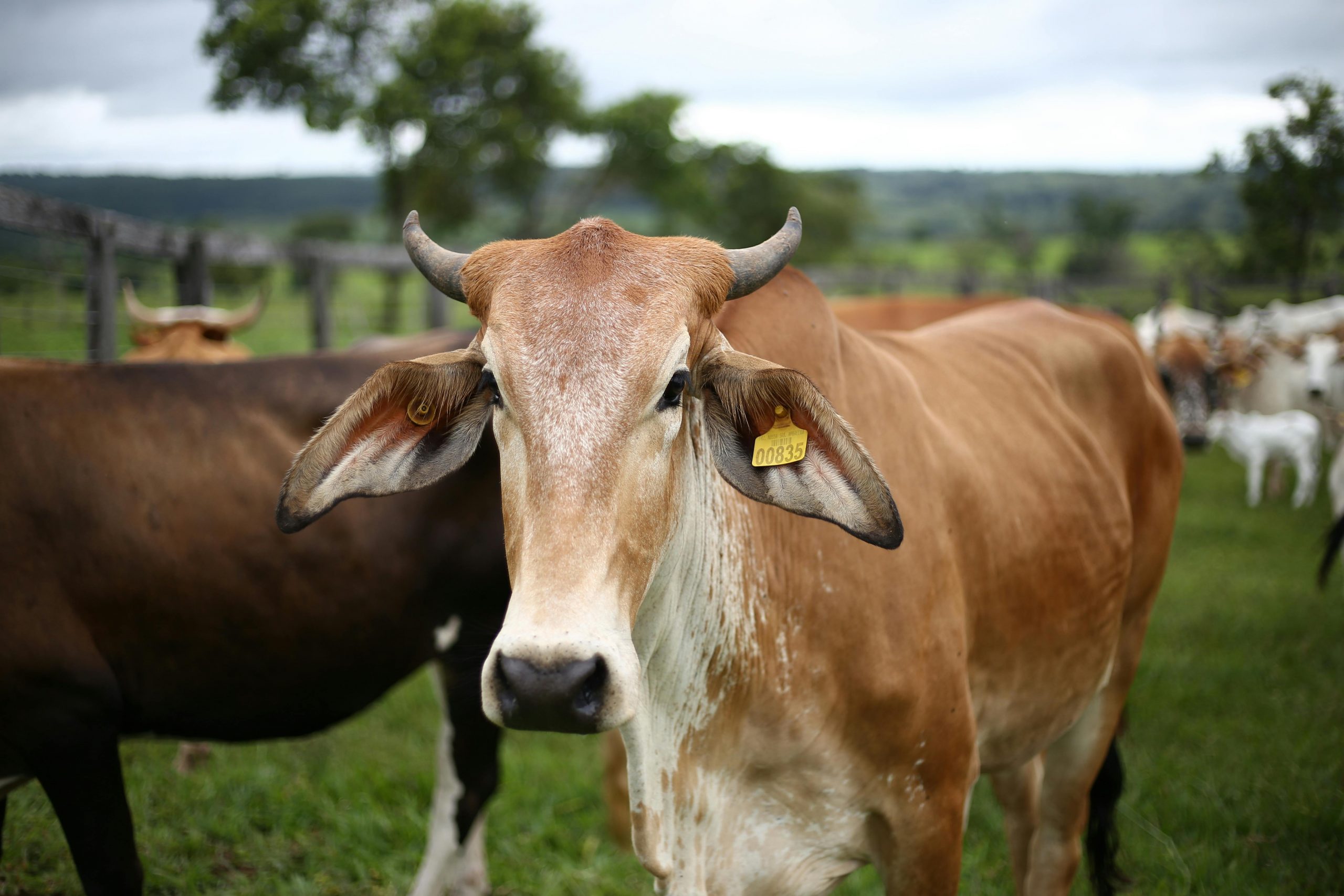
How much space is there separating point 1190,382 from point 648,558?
10214 mm

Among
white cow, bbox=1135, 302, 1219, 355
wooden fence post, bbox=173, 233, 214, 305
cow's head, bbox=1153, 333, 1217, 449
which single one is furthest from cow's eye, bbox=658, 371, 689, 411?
white cow, bbox=1135, 302, 1219, 355

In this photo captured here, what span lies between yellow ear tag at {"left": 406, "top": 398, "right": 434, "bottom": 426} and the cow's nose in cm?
77

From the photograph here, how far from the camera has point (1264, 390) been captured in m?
10.6

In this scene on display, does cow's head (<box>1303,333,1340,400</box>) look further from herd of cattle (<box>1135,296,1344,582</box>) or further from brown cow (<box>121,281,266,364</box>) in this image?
brown cow (<box>121,281,266,364</box>)

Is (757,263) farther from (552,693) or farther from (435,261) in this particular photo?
(552,693)

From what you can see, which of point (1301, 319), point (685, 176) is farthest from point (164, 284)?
point (685, 176)

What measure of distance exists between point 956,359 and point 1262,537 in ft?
24.7

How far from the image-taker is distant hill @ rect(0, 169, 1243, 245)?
284 inches

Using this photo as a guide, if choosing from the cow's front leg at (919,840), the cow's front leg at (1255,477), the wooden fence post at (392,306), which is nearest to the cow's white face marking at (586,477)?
the cow's front leg at (919,840)

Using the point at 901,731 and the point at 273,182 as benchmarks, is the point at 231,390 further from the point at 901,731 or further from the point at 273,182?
the point at 273,182

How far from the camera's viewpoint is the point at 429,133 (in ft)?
82.1

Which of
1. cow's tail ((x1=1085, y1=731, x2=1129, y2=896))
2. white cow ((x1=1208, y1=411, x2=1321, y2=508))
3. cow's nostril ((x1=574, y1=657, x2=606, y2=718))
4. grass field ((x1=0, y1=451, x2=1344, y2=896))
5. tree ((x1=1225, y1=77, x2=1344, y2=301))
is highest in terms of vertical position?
tree ((x1=1225, y1=77, x2=1344, y2=301))

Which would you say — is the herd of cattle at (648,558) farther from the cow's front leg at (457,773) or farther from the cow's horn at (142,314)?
the cow's horn at (142,314)

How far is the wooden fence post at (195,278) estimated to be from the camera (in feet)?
21.3
